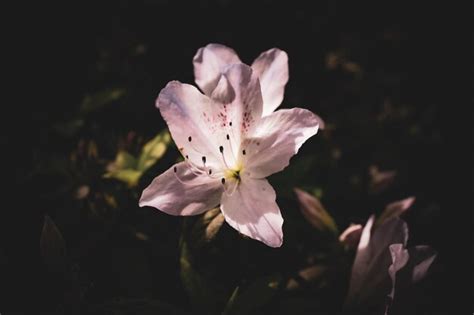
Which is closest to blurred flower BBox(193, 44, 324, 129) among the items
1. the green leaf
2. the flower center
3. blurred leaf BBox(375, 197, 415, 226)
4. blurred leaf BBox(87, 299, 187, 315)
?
the flower center

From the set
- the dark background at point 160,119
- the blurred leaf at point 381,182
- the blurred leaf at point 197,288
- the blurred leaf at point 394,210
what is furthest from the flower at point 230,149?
the blurred leaf at point 381,182

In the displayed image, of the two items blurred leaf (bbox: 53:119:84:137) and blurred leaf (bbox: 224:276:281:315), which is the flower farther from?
blurred leaf (bbox: 53:119:84:137)

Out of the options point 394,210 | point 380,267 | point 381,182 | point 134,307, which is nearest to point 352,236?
point 380,267

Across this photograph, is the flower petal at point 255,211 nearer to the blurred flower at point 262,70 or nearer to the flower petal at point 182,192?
the flower petal at point 182,192

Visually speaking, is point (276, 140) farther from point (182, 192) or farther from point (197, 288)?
point (197, 288)

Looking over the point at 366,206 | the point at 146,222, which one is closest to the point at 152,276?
the point at 146,222

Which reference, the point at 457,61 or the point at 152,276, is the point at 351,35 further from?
the point at 152,276
